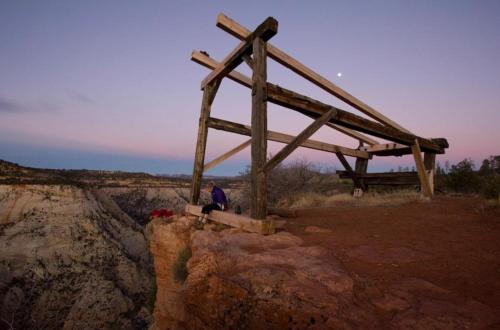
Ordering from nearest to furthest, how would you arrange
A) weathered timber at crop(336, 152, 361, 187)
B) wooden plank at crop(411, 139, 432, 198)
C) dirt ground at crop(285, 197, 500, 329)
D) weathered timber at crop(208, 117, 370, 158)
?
dirt ground at crop(285, 197, 500, 329) → weathered timber at crop(208, 117, 370, 158) → wooden plank at crop(411, 139, 432, 198) → weathered timber at crop(336, 152, 361, 187)

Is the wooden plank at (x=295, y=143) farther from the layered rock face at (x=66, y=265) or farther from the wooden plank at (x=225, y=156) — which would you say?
the layered rock face at (x=66, y=265)

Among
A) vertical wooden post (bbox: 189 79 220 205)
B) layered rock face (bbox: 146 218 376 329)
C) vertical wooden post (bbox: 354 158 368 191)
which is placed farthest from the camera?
vertical wooden post (bbox: 354 158 368 191)

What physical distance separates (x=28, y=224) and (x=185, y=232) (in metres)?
23.8

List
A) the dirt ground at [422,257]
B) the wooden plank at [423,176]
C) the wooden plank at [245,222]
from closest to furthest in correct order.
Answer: the dirt ground at [422,257]
the wooden plank at [245,222]
the wooden plank at [423,176]

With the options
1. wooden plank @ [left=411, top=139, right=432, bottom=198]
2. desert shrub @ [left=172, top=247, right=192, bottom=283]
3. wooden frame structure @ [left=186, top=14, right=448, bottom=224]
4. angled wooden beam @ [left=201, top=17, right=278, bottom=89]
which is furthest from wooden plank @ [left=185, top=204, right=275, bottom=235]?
wooden plank @ [left=411, top=139, right=432, bottom=198]

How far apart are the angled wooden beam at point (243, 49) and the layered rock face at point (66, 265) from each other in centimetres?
1864

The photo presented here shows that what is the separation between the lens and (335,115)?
15.7 ft

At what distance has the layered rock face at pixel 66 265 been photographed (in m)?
17.1

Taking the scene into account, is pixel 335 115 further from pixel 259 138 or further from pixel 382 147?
pixel 382 147

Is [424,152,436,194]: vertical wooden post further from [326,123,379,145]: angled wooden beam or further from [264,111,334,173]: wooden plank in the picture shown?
[264,111,334,173]: wooden plank

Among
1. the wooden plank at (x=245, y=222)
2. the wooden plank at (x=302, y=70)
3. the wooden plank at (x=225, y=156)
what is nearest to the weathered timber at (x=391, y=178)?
the wooden plank at (x=302, y=70)

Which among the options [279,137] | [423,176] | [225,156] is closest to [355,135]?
[423,176]

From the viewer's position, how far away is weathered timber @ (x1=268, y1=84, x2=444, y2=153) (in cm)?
415

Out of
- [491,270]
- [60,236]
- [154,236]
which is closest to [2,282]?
[60,236]
